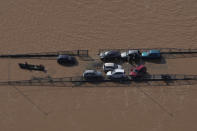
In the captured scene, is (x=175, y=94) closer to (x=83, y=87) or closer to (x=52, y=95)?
(x=83, y=87)

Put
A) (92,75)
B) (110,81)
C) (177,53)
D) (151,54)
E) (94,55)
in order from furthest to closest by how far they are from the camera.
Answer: (94,55) < (177,53) < (151,54) < (110,81) < (92,75)

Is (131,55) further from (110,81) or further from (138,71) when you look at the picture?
(110,81)

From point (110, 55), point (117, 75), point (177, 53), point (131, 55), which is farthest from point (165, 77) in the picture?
point (110, 55)

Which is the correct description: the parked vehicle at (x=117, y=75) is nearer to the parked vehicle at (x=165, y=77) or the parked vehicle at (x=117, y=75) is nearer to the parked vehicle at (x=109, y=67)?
the parked vehicle at (x=109, y=67)

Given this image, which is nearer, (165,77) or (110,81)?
(165,77)

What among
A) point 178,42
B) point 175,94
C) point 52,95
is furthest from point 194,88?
point 52,95

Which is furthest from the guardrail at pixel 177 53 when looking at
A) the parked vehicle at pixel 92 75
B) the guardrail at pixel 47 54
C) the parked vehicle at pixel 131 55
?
the guardrail at pixel 47 54

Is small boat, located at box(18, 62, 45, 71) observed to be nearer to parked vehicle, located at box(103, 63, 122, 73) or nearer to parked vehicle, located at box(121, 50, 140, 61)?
parked vehicle, located at box(103, 63, 122, 73)
